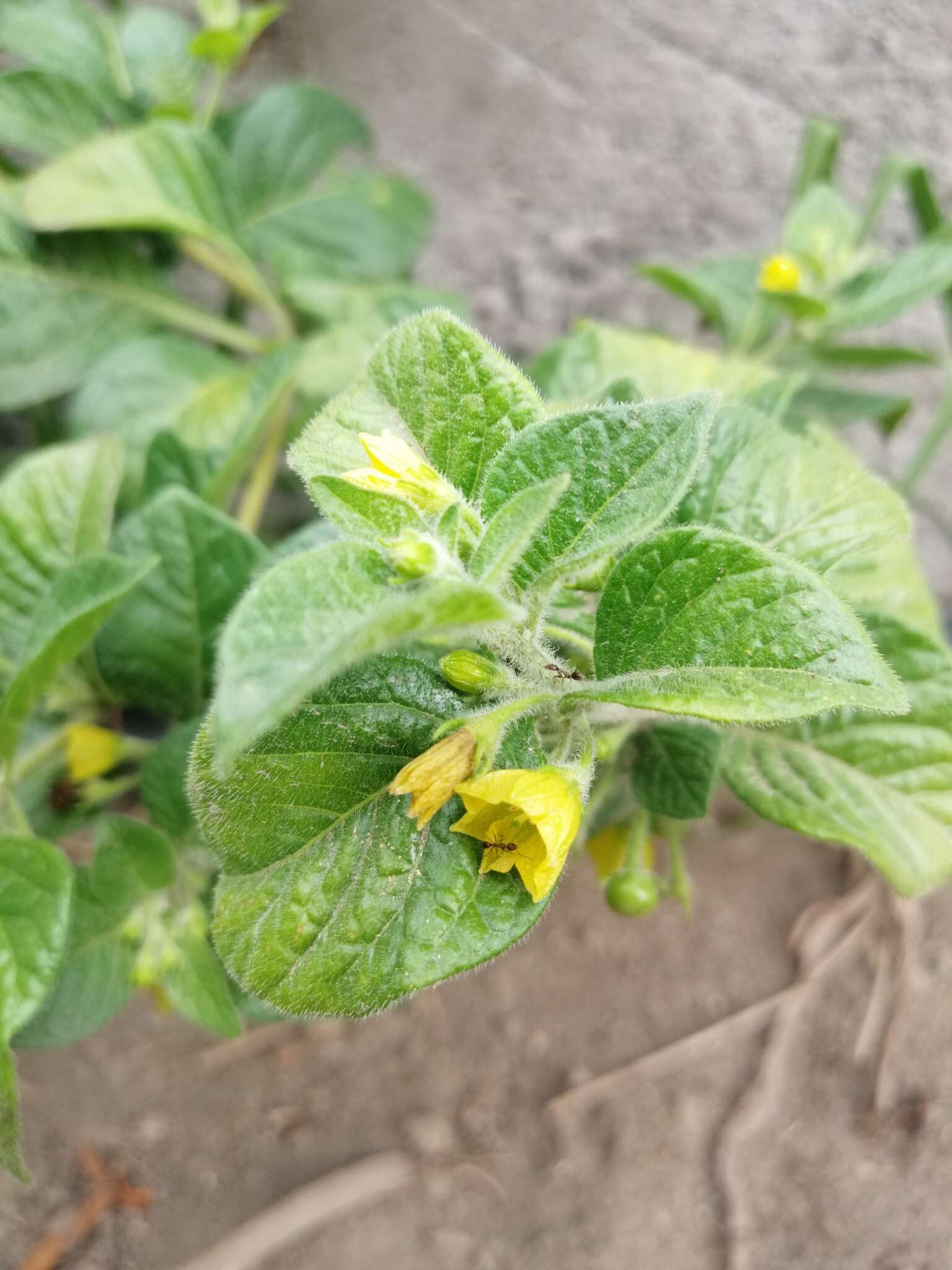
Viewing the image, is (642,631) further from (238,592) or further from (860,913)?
(860,913)

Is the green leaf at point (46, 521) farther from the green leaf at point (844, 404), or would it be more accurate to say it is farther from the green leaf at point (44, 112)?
the green leaf at point (844, 404)

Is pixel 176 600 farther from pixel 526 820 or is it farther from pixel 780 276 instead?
pixel 780 276

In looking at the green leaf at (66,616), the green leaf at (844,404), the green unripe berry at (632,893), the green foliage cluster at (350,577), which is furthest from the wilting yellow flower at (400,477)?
the green leaf at (844,404)

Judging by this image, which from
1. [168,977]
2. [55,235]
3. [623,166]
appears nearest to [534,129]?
[623,166]

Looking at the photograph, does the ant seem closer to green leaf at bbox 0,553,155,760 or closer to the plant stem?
green leaf at bbox 0,553,155,760

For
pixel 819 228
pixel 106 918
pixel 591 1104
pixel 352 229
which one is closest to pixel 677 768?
pixel 106 918

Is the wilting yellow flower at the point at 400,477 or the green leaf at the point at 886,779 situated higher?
the wilting yellow flower at the point at 400,477
